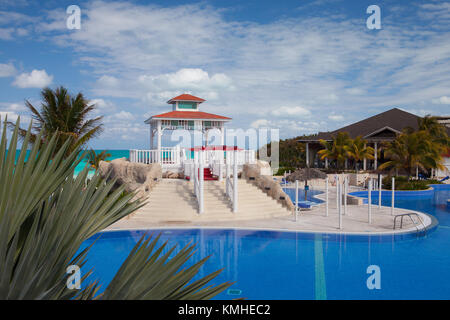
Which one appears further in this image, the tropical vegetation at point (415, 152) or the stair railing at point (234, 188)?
the tropical vegetation at point (415, 152)

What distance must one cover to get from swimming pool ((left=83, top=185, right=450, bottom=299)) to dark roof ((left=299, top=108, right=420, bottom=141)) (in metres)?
27.8

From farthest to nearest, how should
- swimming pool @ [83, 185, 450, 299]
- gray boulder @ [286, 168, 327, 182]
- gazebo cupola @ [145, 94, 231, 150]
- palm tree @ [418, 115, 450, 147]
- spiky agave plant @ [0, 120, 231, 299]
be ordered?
1. palm tree @ [418, 115, 450, 147]
2. gray boulder @ [286, 168, 327, 182]
3. gazebo cupola @ [145, 94, 231, 150]
4. swimming pool @ [83, 185, 450, 299]
5. spiky agave plant @ [0, 120, 231, 299]

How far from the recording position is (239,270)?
9.09 m

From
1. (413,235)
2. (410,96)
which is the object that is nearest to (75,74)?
(413,235)

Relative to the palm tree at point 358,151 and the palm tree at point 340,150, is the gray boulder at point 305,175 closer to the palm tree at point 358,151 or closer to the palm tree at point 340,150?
the palm tree at point 340,150

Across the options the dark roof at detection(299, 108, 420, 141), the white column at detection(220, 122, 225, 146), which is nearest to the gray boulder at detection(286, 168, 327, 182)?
the white column at detection(220, 122, 225, 146)

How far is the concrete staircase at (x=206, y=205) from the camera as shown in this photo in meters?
14.7

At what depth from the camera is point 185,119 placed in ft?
69.2

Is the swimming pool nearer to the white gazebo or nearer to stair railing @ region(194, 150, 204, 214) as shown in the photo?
stair railing @ region(194, 150, 204, 214)

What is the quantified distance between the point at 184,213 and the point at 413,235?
8048 millimetres

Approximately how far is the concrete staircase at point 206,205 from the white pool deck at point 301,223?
5.0 inches

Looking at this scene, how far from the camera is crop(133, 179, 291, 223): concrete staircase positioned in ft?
48.2

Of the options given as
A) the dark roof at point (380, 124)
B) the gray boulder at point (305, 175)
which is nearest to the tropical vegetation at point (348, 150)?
the gray boulder at point (305, 175)
